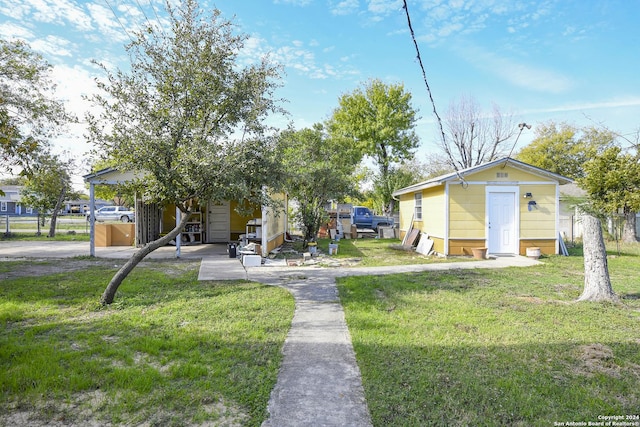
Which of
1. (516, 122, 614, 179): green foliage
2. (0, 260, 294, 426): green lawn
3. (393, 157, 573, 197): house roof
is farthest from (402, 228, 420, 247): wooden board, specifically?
(516, 122, 614, 179): green foliage

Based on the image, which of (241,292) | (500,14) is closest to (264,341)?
(241,292)

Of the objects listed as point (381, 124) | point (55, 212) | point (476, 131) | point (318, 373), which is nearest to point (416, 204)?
point (318, 373)

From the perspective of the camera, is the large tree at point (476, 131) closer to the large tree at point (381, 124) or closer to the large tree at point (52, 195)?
the large tree at point (381, 124)

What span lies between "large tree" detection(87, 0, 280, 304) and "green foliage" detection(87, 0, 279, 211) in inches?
0.6

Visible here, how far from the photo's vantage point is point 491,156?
91.7 ft

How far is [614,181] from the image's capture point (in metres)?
13.6

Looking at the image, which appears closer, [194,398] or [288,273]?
[194,398]

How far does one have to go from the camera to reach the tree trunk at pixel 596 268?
5.60 metres

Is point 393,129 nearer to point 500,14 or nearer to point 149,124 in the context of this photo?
point 500,14

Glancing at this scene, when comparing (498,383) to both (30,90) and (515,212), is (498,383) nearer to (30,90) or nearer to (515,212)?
(515,212)

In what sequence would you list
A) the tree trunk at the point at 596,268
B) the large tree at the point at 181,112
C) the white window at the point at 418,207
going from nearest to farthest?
the large tree at the point at 181,112 → the tree trunk at the point at 596,268 → the white window at the point at 418,207

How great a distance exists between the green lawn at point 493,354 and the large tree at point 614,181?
951cm

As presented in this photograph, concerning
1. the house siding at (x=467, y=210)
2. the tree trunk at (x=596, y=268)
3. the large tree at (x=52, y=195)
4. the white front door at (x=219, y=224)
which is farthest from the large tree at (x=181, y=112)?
the large tree at (x=52, y=195)

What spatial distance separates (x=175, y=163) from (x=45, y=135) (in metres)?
9.55
